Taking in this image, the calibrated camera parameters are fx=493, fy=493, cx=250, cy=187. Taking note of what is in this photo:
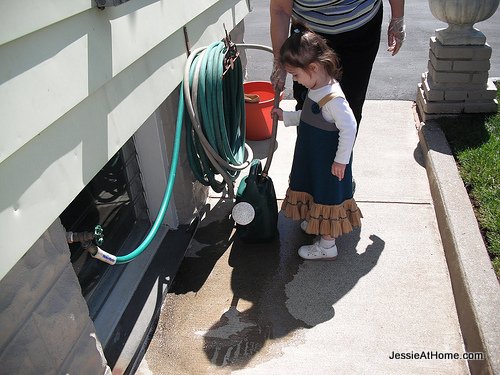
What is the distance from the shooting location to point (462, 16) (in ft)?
12.0

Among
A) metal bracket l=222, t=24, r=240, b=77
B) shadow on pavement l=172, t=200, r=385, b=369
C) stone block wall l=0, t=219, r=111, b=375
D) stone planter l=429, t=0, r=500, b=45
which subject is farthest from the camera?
stone planter l=429, t=0, r=500, b=45

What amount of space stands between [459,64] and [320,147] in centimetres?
191

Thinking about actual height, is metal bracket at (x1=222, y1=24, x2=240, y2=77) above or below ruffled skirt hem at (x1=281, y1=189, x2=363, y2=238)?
above

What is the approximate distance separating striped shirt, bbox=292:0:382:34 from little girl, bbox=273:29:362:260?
325mm

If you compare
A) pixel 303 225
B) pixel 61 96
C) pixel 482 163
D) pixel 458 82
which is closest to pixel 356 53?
pixel 303 225

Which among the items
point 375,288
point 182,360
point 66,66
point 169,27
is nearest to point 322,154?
point 375,288

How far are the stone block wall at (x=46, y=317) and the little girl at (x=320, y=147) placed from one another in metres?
1.29

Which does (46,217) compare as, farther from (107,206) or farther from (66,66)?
(107,206)

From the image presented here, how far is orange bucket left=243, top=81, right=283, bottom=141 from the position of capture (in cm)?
399

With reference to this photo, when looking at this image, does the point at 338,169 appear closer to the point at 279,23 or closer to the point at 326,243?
the point at 326,243

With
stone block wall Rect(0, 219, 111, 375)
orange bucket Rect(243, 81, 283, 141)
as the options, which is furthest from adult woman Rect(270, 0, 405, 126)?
stone block wall Rect(0, 219, 111, 375)

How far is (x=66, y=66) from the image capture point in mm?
1579

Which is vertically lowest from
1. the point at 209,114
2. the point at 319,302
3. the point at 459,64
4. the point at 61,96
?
the point at 319,302

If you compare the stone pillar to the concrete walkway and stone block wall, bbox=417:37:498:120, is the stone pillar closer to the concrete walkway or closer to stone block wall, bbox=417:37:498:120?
stone block wall, bbox=417:37:498:120
